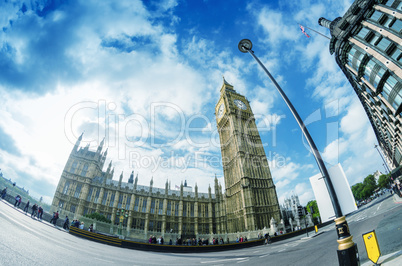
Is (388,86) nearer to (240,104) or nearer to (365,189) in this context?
(240,104)

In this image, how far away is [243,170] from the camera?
42.2 m

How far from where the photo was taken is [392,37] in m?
17.6

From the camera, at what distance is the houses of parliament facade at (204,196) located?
40.9 meters

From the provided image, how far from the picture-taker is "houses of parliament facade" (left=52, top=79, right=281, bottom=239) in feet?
134

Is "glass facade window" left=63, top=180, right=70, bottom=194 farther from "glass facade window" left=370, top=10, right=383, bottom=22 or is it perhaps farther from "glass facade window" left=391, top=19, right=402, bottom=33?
"glass facade window" left=370, top=10, right=383, bottom=22

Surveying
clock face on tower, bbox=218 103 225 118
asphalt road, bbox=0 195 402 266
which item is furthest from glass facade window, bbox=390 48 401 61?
clock face on tower, bbox=218 103 225 118

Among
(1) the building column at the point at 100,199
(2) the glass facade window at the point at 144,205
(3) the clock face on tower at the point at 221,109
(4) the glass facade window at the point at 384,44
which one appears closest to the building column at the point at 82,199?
(1) the building column at the point at 100,199

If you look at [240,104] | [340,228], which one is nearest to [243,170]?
[240,104]

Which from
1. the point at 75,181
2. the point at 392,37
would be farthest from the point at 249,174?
the point at 75,181

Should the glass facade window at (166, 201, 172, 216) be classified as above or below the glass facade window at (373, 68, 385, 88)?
below

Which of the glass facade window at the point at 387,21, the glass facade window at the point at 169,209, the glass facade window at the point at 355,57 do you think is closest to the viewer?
the glass facade window at the point at 387,21

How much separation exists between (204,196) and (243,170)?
76.0 ft

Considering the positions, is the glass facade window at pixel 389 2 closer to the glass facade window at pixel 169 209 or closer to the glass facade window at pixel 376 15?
the glass facade window at pixel 376 15

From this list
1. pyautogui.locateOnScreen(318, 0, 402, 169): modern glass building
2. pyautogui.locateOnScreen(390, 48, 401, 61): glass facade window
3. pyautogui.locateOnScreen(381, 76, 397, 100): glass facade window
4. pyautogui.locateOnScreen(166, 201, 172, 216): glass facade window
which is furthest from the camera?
pyautogui.locateOnScreen(166, 201, 172, 216): glass facade window
